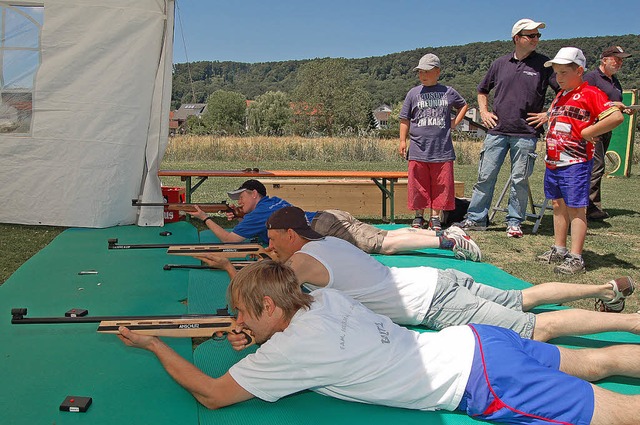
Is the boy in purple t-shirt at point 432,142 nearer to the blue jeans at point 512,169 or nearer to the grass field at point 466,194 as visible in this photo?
the blue jeans at point 512,169

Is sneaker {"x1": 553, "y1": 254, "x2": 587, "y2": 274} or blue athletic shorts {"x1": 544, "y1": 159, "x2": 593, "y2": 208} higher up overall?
blue athletic shorts {"x1": 544, "y1": 159, "x2": 593, "y2": 208}

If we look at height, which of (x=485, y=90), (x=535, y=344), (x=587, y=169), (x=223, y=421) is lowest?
(x=223, y=421)

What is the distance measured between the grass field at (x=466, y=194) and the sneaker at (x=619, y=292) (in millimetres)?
723

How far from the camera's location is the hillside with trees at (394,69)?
63219mm

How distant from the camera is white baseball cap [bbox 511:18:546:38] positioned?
7047 mm

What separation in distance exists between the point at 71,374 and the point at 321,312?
1.55m

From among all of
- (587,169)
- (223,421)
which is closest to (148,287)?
(223,421)

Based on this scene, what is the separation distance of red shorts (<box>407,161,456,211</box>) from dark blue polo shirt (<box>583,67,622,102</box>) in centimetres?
249

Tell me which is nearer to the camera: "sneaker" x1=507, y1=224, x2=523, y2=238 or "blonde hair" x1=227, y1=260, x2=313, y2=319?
"blonde hair" x1=227, y1=260, x2=313, y2=319

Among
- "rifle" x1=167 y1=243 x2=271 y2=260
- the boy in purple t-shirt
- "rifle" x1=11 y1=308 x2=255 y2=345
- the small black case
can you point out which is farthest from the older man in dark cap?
the small black case

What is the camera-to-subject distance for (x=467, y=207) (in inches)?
329

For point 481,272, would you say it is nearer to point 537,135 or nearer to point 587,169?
point 587,169

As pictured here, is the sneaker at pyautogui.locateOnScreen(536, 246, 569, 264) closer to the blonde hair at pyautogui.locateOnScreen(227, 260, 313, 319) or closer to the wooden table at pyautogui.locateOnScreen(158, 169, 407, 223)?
the wooden table at pyautogui.locateOnScreen(158, 169, 407, 223)

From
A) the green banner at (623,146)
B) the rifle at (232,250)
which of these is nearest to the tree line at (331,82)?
the green banner at (623,146)
